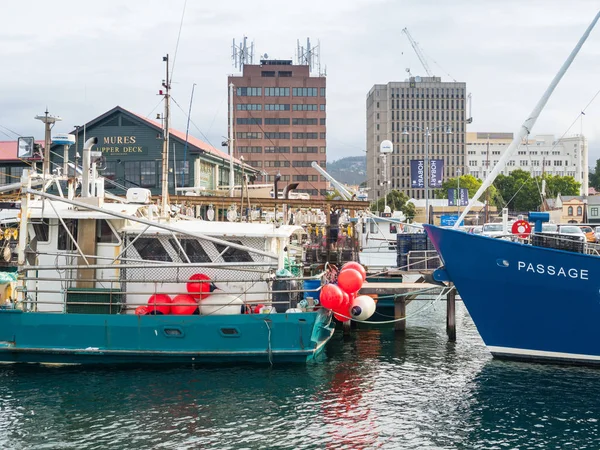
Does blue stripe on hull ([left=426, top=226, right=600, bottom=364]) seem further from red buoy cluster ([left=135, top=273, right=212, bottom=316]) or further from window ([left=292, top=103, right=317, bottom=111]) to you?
window ([left=292, top=103, right=317, bottom=111])

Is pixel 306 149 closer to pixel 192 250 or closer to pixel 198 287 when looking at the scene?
pixel 192 250

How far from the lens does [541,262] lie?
2181 centimetres

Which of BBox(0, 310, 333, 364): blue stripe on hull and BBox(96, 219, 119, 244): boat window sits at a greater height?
BBox(96, 219, 119, 244): boat window

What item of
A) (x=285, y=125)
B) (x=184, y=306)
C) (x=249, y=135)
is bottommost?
(x=184, y=306)

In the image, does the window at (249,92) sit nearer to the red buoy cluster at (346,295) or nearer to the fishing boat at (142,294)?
the fishing boat at (142,294)

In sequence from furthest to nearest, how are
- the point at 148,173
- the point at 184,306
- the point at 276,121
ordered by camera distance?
the point at 276,121 → the point at 148,173 → the point at 184,306

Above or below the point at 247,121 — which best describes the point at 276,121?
below

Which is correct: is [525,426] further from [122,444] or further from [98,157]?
[98,157]

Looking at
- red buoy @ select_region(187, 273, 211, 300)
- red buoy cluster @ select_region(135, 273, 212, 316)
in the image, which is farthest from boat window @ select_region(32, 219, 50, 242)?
red buoy @ select_region(187, 273, 211, 300)

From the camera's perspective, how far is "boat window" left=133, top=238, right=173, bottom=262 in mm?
23234

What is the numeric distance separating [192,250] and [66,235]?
3.92 m

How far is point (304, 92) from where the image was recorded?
141 m

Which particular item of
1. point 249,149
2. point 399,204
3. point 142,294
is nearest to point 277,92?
point 249,149

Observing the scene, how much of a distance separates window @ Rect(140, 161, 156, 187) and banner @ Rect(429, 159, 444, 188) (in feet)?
72.8
